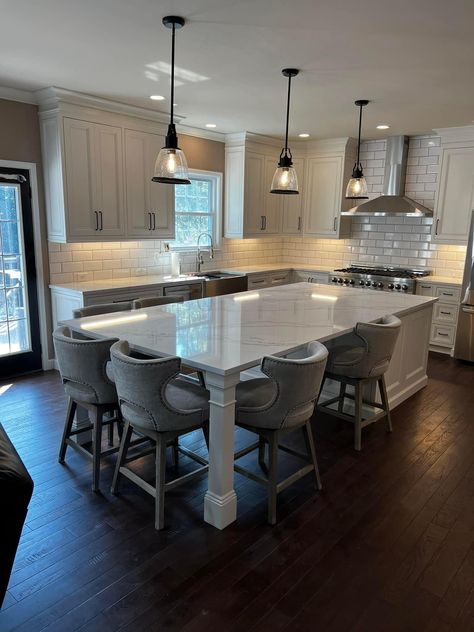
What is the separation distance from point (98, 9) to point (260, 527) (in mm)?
2888

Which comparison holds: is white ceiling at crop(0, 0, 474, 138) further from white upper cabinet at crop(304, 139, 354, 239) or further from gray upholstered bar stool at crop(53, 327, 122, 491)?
gray upholstered bar stool at crop(53, 327, 122, 491)

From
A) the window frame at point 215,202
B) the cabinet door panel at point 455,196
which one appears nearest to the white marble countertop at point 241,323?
the cabinet door panel at point 455,196

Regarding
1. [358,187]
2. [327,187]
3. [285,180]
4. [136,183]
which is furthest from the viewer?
[327,187]

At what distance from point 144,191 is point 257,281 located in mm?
2057

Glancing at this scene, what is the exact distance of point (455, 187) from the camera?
5.48 meters

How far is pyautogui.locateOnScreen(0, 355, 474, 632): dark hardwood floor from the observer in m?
1.85

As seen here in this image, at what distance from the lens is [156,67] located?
3385mm

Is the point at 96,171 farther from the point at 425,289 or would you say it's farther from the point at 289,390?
the point at 425,289

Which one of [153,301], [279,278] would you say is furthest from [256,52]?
[279,278]

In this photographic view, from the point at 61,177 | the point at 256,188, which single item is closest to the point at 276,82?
the point at 61,177

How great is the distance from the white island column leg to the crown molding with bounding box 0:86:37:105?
138 inches

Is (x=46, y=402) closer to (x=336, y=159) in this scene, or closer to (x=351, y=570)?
(x=351, y=570)

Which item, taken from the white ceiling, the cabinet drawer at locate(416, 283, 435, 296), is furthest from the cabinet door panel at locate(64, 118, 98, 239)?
the cabinet drawer at locate(416, 283, 435, 296)

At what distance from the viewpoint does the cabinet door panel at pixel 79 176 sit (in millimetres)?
4266
